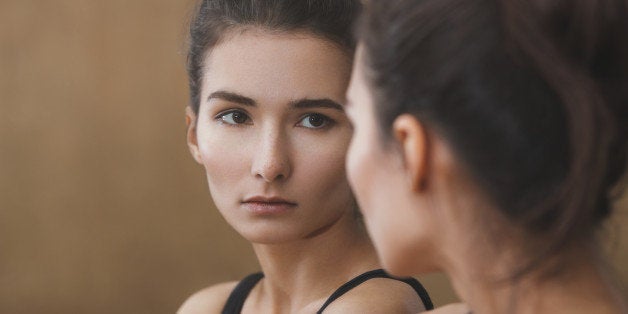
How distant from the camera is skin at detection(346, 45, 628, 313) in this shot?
0.67 metres

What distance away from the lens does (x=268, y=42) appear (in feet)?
3.01

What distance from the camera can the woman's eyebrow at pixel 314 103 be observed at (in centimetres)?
90

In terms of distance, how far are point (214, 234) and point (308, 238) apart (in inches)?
39.0

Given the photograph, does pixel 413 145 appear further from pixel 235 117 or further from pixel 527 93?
pixel 235 117

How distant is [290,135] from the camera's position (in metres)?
0.91

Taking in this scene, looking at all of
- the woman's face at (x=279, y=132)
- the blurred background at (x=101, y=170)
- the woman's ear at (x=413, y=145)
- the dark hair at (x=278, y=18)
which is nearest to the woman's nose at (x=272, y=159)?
the woman's face at (x=279, y=132)

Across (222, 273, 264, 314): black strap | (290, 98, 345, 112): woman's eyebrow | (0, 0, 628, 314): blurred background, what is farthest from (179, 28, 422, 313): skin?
(0, 0, 628, 314): blurred background

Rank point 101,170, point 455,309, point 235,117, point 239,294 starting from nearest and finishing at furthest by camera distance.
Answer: point 455,309
point 235,117
point 239,294
point 101,170

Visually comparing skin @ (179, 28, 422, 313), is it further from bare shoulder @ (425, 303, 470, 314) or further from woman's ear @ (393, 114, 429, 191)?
woman's ear @ (393, 114, 429, 191)

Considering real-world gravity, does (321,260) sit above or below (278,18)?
below

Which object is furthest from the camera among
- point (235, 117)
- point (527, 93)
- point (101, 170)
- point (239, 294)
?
point (101, 170)

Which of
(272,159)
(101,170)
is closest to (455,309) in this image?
(272,159)

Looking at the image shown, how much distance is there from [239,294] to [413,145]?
19.9 inches

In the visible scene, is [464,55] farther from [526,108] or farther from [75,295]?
[75,295]
